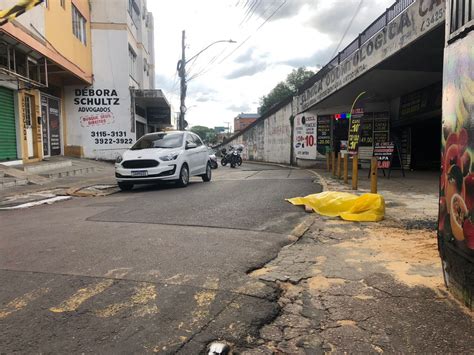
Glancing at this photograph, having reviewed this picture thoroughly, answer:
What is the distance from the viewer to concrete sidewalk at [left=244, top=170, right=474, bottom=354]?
9.66ft

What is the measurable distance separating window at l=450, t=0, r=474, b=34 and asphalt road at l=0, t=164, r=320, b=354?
275 centimetres

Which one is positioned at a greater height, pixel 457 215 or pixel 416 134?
pixel 416 134

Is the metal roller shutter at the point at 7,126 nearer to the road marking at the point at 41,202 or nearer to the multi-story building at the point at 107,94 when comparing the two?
the road marking at the point at 41,202

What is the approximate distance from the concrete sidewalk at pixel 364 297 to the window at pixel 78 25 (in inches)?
727

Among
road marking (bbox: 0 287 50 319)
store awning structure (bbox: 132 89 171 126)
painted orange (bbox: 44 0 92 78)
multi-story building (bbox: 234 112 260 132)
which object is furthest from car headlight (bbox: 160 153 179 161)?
multi-story building (bbox: 234 112 260 132)

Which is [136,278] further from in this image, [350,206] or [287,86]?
[287,86]

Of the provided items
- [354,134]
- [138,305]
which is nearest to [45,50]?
[354,134]

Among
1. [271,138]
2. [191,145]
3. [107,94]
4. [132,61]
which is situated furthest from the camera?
[271,138]

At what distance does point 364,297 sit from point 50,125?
1963 centimetres

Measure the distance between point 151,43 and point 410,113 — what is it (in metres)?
29.3

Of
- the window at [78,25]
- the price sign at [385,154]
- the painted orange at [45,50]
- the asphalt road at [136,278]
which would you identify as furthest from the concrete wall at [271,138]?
the asphalt road at [136,278]

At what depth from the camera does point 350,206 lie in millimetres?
7410

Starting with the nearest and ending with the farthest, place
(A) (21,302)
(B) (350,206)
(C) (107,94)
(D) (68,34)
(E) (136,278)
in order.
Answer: (A) (21,302) → (E) (136,278) → (B) (350,206) → (D) (68,34) → (C) (107,94)

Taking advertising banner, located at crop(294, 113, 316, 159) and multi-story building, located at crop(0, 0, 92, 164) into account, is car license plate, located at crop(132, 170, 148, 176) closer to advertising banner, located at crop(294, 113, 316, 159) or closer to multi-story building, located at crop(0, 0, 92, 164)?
multi-story building, located at crop(0, 0, 92, 164)
